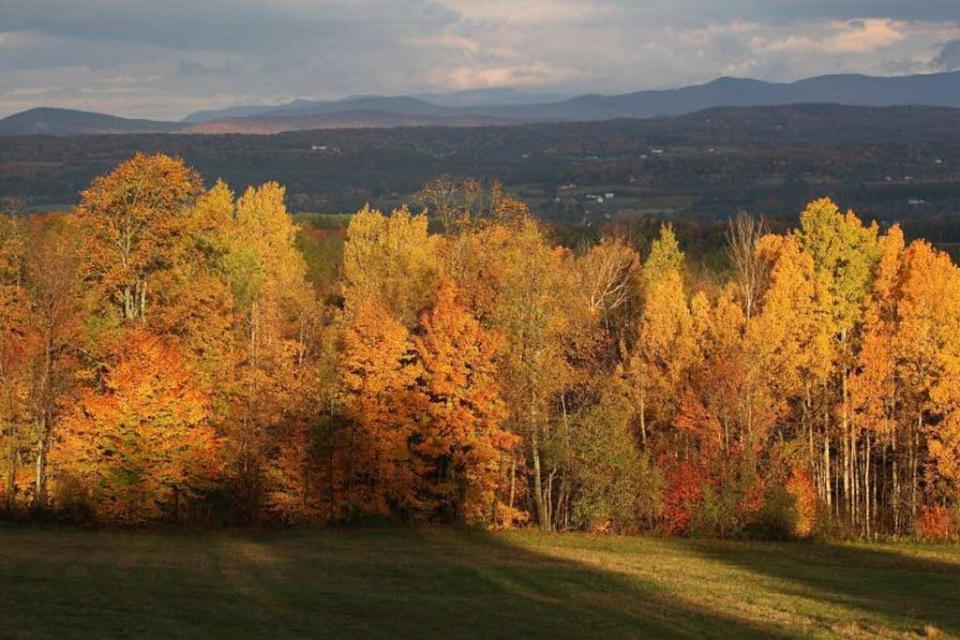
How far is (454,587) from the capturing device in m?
34.7

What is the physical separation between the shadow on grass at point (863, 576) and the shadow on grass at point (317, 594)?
214 inches

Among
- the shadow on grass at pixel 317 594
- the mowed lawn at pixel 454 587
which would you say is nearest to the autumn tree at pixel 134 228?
the mowed lawn at pixel 454 587

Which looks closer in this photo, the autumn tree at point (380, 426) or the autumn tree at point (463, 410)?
the autumn tree at point (463, 410)

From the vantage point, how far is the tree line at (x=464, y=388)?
2114 inches

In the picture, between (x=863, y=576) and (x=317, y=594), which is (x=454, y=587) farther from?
(x=863, y=576)

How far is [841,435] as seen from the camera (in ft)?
211

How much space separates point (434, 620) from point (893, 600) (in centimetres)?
1582

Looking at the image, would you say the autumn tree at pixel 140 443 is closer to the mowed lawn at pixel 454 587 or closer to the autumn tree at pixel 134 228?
the mowed lawn at pixel 454 587

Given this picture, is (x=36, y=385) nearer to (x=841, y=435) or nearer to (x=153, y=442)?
(x=153, y=442)

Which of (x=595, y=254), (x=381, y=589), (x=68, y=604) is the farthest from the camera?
(x=595, y=254)

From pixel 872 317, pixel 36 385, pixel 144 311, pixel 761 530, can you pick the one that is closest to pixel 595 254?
pixel 872 317

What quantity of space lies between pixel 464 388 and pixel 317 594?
2484cm

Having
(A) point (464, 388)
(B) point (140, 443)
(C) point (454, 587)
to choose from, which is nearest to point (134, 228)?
(B) point (140, 443)

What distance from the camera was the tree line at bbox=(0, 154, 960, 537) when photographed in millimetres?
53688
